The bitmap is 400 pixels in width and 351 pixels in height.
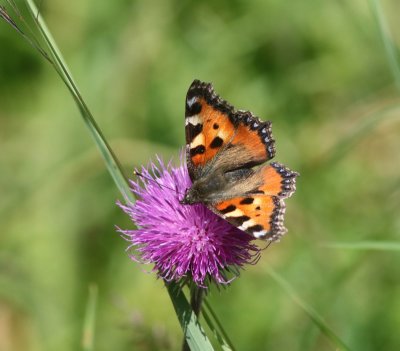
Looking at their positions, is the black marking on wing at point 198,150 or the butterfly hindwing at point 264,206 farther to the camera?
the black marking on wing at point 198,150

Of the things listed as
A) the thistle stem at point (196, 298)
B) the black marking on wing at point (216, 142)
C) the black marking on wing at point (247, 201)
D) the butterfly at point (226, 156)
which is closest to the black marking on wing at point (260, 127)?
the butterfly at point (226, 156)

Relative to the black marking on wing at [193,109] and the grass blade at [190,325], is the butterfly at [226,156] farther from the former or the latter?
the grass blade at [190,325]

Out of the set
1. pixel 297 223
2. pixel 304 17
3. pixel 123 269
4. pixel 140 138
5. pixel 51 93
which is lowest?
pixel 297 223

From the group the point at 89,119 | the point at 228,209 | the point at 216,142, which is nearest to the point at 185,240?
the point at 228,209

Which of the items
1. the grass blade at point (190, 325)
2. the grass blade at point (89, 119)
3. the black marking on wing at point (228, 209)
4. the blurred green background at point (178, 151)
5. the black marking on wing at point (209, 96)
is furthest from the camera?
the blurred green background at point (178, 151)

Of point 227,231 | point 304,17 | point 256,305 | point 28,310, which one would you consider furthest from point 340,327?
point 304,17

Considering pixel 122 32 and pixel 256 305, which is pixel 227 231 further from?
pixel 122 32

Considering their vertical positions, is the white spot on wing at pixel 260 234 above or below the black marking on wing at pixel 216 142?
below
